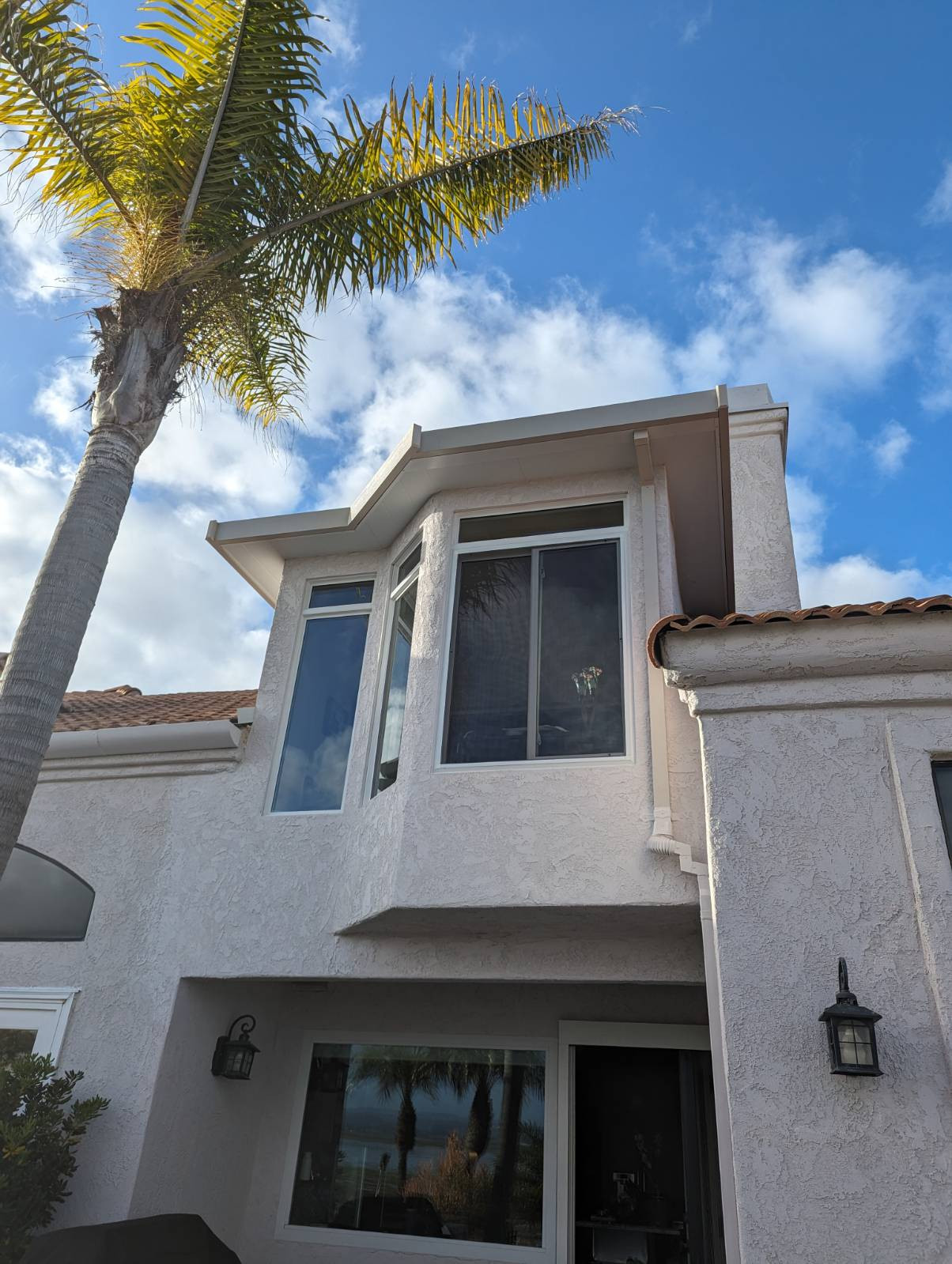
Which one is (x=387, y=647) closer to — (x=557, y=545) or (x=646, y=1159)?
(x=557, y=545)

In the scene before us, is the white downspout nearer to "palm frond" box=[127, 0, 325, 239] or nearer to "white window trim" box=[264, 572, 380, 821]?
"white window trim" box=[264, 572, 380, 821]

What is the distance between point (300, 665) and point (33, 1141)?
4.64m

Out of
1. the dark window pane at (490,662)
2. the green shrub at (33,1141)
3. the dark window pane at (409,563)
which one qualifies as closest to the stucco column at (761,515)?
the dark window pane at (490,662)

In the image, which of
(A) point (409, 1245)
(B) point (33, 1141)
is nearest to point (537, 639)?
(B) point (33, 1141)

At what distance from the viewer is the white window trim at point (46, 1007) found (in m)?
7.61

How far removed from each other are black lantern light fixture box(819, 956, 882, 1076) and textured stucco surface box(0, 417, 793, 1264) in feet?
5.10

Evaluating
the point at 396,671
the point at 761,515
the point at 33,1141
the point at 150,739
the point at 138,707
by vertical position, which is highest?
the point at 761,515

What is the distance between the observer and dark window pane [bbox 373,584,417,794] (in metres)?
7.70

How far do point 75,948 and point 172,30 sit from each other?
7898mm

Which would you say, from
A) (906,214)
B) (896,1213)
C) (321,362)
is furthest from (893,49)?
(896,1213)

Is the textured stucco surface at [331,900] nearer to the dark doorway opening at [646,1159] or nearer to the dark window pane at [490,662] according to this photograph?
the dark window pane at [490,662]

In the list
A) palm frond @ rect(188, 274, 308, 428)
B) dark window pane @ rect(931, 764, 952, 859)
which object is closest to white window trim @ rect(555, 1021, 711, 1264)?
dark window pane @ rect(931, 764, 952, 859)

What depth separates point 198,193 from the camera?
6910mm

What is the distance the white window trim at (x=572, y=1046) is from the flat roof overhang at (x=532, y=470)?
4860 millimetres
